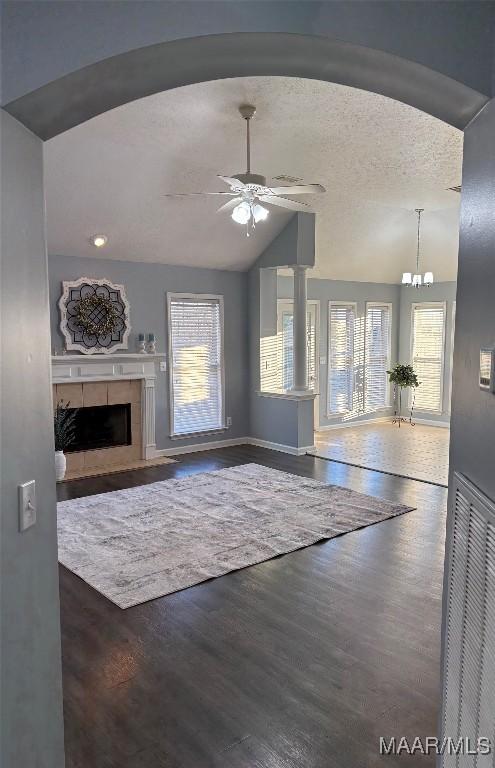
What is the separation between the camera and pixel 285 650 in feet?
9.53

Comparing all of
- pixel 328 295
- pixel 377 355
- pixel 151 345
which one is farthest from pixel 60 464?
pixel 377 355

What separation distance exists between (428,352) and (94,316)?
19.7ft

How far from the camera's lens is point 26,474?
5.03 feet

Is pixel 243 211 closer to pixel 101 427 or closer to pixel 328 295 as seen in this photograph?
pixel 101 427

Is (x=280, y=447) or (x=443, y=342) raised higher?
(x=443, y=342)

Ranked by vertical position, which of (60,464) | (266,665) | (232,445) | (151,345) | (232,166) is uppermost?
(232,166)

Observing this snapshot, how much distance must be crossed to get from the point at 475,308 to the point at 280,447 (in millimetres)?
6242

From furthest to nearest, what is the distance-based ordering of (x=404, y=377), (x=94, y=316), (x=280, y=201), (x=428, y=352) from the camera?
1. (x=428, y=352)
2. (x=404, y=377)
3. (x=94, y=316)
4. (x=280, y=201)

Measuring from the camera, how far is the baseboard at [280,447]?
294 inches

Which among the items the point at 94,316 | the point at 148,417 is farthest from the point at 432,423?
the point at 94,316

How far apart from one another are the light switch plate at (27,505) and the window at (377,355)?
348 inches

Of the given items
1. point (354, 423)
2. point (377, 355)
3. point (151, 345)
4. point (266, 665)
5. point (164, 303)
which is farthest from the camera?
point (377, 355)

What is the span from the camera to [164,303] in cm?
727

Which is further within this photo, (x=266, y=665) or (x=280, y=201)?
(x=280, y=201)
